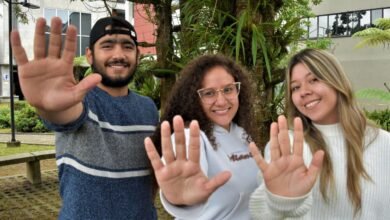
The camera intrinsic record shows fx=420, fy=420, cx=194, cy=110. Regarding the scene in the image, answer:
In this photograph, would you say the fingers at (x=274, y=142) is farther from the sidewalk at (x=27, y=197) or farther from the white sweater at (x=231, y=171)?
the sidewalk at (x=27, y=197)

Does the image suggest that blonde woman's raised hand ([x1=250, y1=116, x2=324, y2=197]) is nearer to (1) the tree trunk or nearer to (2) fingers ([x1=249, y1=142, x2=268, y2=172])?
(2) fingers ([x1=249, y1=142, x2=268, y2=172])

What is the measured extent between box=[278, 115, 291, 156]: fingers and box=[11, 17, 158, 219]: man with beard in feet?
2.36

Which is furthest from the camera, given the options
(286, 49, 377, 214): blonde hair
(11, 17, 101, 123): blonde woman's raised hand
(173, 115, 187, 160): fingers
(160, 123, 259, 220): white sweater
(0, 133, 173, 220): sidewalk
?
(0, 133, 173, 220): sidewalk

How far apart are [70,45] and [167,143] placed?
0.53 m

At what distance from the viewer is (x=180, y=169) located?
149cm

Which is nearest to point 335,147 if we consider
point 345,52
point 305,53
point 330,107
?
point 330,107

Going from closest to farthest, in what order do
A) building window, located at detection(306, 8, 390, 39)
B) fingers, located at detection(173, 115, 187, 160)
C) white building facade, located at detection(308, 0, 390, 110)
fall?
fingers, located at detection(173, 115, 187, 160)
white building facade, located at detection(308, 0, 390, 110)
building window, located at detection(306, 8, 390, 39)

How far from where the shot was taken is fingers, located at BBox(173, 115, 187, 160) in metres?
1.42

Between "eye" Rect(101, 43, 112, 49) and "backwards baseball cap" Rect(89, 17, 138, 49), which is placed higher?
"backwards baseball cap" Rect(89, 17, 138, 49)

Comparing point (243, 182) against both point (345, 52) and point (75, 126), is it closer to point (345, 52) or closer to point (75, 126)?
point (75, 126)

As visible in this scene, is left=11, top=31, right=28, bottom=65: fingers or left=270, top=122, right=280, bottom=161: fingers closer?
left=11, top=31, right=28, bottom=65: fingers

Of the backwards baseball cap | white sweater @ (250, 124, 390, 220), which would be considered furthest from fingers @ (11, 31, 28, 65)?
white sweater @ (250, 124, 390, 220)

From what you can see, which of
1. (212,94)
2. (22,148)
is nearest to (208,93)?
(212,94)

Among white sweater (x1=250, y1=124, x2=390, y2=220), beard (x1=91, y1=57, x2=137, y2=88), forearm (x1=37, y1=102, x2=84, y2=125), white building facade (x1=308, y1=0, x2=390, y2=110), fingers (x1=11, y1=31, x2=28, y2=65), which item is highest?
white building facade (x1=308, y1=0, x2=390, y2=110)
